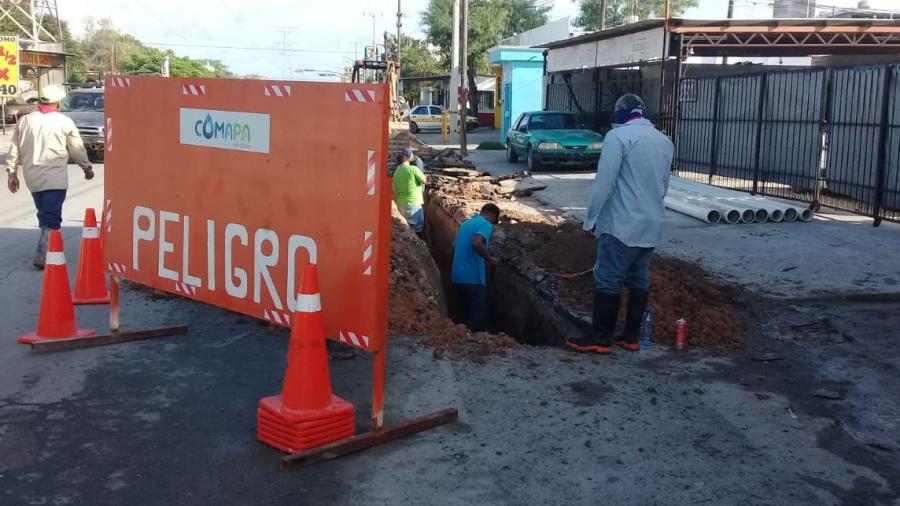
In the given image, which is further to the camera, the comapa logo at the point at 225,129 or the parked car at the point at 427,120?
the parked car at the point at 427,120

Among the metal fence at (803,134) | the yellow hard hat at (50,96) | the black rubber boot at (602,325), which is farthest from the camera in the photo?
the metal fence at (803,134)

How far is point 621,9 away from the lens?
268ft

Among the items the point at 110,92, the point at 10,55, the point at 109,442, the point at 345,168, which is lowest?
the point at 109,442

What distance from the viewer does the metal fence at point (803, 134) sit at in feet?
40.6

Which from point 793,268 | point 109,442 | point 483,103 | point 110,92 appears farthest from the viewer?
point 483,103

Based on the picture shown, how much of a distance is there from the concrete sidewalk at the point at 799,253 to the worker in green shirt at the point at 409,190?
2555mm

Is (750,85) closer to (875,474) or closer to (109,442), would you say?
(875,474)

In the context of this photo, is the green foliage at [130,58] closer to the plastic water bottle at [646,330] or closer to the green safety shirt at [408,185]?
the green safety shirt at [408,185]

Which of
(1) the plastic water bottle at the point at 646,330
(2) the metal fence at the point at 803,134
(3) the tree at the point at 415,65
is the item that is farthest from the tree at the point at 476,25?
(1) the plastic water bottle at the point at 646,330

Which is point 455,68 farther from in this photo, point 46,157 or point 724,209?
point 46,157

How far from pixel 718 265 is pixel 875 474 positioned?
17.0 ft

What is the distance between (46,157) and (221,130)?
174 inches

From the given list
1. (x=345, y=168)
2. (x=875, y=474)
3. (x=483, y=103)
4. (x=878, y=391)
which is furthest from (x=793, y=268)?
(x=483, y=103)

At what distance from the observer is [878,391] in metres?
5.69
